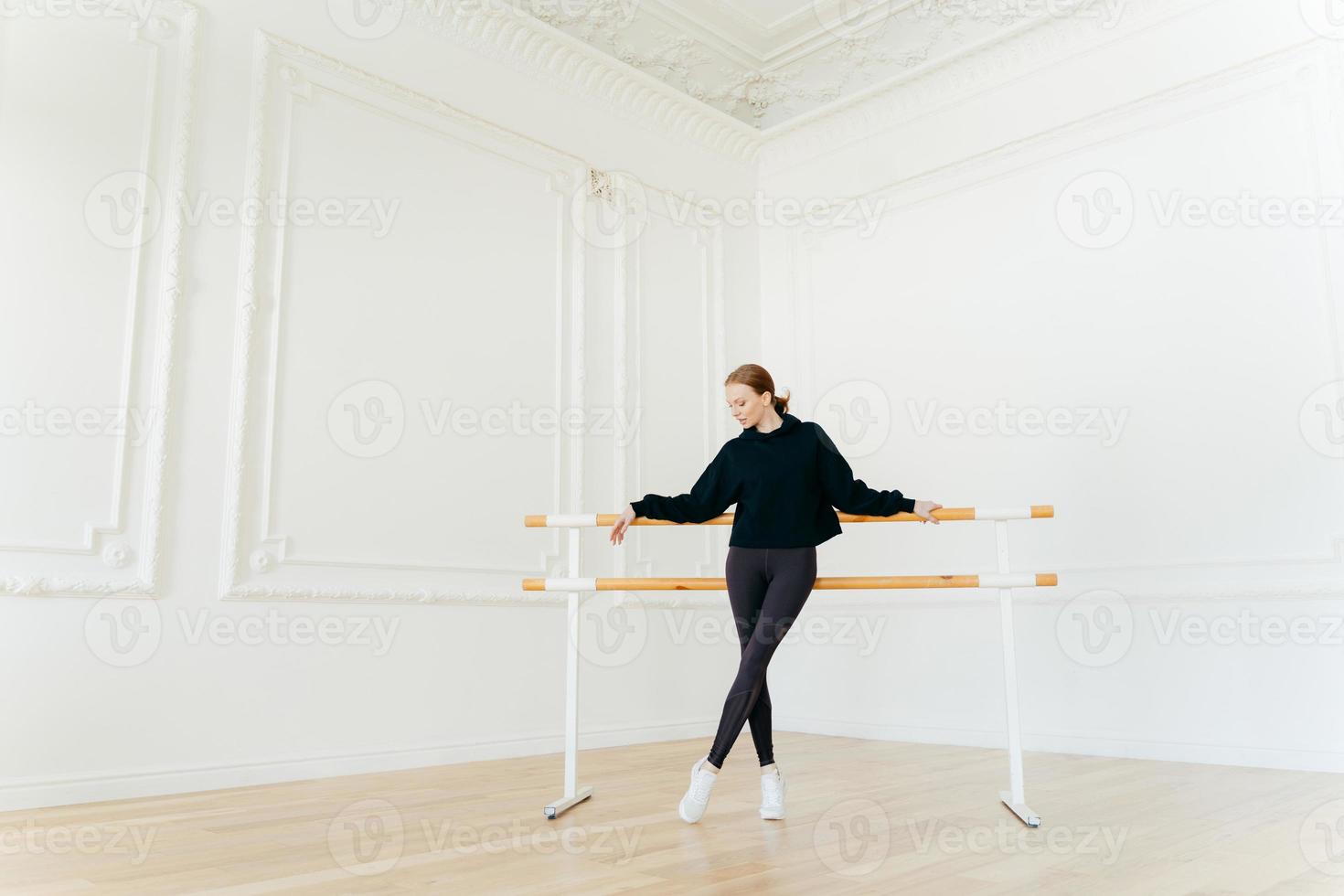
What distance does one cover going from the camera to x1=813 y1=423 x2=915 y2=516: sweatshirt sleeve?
3032 millimetres

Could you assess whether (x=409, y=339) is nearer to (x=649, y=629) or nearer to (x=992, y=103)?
(x=649, y=629)

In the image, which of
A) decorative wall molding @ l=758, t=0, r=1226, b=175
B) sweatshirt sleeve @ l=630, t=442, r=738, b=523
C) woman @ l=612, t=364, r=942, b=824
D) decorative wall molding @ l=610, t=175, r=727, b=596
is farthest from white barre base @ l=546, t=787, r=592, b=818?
decorative wall molding @ l=758, t=0, r=1226, b=175

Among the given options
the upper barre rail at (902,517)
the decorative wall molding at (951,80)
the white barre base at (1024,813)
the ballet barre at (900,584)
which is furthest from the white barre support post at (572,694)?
the decorative wall molding at (951,80)

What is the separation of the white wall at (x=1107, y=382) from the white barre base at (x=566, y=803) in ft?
7.35

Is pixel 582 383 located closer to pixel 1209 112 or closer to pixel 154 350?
pixel 154 350

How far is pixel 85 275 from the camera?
11.2 feet

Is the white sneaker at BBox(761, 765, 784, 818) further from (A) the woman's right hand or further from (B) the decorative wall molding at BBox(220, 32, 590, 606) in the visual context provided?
(B) the decorative wall molding at BBox(220, 32, 590, 606)

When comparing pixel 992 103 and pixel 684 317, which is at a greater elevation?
pixel 992 103

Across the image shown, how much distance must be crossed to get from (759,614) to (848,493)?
0.46 m

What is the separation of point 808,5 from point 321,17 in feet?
7.74

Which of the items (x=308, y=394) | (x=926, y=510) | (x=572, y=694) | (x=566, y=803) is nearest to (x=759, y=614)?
(x=926, y=510)

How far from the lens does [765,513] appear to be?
3.00m

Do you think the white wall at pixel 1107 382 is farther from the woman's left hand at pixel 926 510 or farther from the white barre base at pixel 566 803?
the white barre base at pixel 566 803

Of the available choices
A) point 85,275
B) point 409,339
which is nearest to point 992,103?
point 409,339
